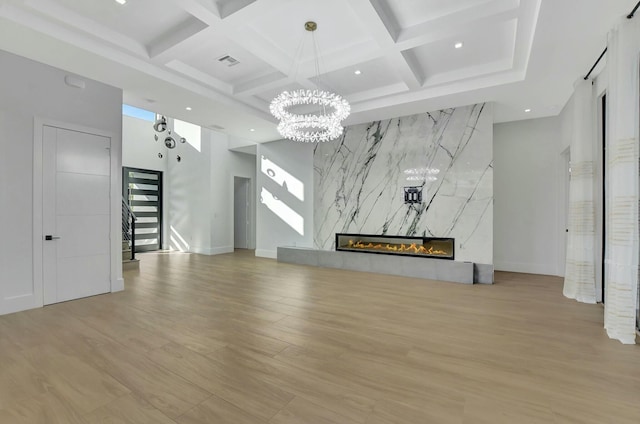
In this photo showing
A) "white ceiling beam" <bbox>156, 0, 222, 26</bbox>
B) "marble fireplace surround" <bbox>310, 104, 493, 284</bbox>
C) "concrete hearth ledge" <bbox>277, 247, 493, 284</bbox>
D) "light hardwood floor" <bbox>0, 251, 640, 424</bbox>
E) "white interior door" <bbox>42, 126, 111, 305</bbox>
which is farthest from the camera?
"marble fireplace surround" <bbox>310, 104, 493, 284</bbox>

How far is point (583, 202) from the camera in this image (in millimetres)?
4152

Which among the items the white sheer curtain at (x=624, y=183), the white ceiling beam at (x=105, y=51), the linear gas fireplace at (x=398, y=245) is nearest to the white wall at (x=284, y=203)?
the linear gas fireplace at (x=398, y=245)

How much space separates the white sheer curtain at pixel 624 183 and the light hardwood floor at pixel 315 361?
0.35 meters

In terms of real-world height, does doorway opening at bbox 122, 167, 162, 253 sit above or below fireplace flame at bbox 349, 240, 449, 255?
above

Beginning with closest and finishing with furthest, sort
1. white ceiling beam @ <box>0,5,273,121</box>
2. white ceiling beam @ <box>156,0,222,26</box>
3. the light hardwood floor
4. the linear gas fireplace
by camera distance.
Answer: the light hardwood floor, white ceiling beam @ <box>156,0,222,26</box>, white ceiling beam @ <box>0,5,273,121</box>, the linear gas fireplace

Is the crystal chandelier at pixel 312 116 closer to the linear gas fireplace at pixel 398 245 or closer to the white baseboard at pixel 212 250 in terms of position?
the linear gas fireplace at pixel 398 245

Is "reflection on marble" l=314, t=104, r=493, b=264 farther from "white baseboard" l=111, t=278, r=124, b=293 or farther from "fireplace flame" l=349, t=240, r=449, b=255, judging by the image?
"white baseboard" l=111, t=278, r=124, b=293

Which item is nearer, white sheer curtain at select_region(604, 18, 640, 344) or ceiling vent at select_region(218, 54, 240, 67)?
white sheer curtain at select_region(604, 18, 640, 344)

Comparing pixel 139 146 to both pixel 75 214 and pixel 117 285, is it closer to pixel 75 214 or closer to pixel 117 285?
pixel 75 214

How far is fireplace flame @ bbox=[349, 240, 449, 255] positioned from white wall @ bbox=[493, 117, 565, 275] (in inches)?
71.3

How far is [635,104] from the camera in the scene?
286 centimetres

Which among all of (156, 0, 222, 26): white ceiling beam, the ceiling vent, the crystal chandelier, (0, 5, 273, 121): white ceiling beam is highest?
the ceiling vent

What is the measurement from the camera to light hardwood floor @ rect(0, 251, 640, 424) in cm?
186

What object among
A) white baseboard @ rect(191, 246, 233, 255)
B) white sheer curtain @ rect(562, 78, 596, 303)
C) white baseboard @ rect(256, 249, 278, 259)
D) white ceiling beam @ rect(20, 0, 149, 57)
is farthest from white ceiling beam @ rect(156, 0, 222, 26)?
white baseboard @ rect(191, 246, 233, 255)
